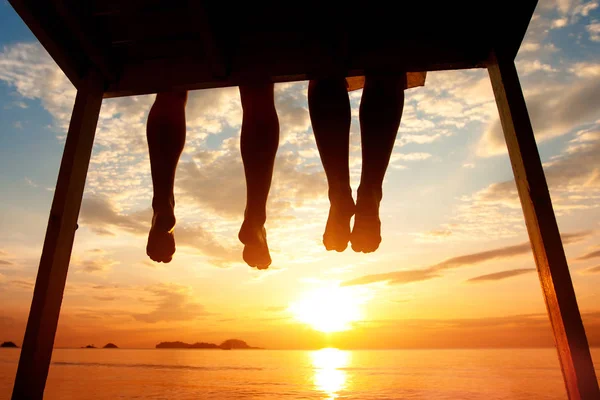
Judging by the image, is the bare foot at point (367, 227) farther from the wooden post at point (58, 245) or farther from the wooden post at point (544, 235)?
the wooden post at point (58, 245)

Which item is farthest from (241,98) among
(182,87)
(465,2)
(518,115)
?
(518,115)

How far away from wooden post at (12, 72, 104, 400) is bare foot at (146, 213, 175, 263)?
422 mm

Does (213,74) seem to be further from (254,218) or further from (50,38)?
(254,218)

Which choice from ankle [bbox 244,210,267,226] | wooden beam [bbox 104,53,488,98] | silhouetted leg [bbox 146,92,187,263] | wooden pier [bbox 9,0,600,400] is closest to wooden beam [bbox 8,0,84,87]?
wooden pier [bbox 9,0,600,400]

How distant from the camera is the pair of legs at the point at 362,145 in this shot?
1.66m

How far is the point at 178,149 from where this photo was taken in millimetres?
1738

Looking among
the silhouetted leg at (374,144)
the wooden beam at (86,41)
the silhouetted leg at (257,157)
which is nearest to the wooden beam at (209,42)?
the wooden beam at (86,41)

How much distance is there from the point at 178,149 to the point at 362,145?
0.67 m

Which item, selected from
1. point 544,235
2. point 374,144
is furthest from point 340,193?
point 544,235

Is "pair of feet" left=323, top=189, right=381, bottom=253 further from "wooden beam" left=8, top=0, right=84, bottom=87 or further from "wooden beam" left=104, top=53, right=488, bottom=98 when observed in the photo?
"wooden beam" left=8, top=0, right=84, bottom=87

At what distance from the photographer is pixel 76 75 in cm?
139

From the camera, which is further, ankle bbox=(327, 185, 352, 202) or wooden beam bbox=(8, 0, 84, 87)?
ankle bbox=(327, 185, 352, 202)

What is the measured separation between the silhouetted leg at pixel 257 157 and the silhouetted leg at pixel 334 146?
171mm

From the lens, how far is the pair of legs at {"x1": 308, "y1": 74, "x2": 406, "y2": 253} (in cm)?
166
